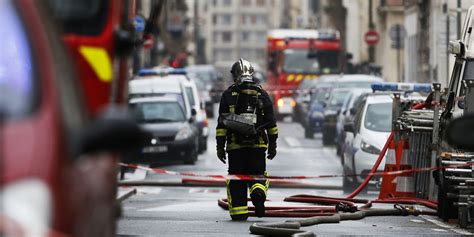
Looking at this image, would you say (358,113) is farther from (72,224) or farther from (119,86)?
(72,224)

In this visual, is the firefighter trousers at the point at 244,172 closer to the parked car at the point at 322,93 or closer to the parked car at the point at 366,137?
the parked car at the point at 366,137

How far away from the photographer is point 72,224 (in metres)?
6.19

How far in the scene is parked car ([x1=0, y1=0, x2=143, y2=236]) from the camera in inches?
230

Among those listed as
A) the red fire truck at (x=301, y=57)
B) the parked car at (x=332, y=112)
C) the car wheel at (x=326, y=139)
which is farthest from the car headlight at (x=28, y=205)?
the red fire truck at (x=301, y=57)

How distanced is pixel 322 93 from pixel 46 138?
131ft

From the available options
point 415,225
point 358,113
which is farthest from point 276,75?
point 415,225

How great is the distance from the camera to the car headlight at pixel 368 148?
25.5m

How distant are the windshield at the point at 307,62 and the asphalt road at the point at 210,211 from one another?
27031 millimetres

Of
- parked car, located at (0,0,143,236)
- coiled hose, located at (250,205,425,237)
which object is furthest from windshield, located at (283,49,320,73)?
parked car, located at (0,0,143,236)

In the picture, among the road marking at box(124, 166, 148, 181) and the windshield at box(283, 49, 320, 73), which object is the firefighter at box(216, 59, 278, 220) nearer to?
the road marking at box(124, 166, 148, 181)

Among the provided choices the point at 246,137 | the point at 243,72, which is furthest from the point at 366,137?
the point at 246,137

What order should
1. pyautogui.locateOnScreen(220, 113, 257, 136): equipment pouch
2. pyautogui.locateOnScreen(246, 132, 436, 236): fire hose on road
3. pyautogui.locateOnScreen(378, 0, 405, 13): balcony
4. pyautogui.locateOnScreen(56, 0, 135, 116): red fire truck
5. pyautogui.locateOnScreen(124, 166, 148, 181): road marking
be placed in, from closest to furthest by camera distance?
pyautogui.locateOnScreen(56, 0, 135, 116): red fire truck
pyautogui.locateOnScreen(246, 132, 436, 236): fire hose on road
pyautogui.locateOnScreen(220, 113, 257, 136): equipment pouch
pyautogui.locateOnScreen(124, 166, 148, 181): road marking
pyautogui.locateOnScreen(378, 0, 405, 13): balcony

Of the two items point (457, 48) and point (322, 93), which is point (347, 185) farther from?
point (322, 93)

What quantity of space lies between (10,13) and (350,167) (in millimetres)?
20018
